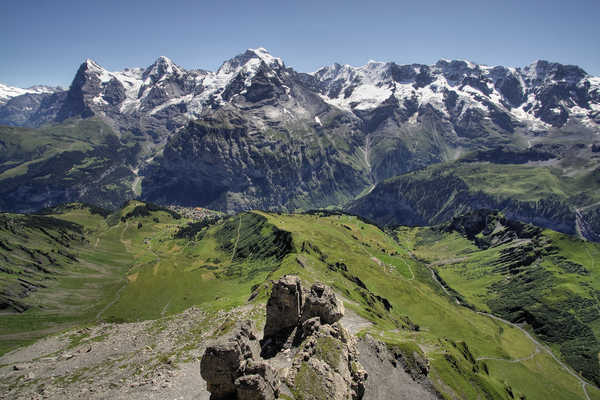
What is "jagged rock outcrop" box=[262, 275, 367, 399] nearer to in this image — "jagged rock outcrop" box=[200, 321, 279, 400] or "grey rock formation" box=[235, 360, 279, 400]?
"grey rock formation" box=[235, 360, 279, 400]

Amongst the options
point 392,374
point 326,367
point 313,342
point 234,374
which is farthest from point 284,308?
point 392,374

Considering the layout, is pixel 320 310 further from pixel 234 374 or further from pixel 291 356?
pixel 234 374

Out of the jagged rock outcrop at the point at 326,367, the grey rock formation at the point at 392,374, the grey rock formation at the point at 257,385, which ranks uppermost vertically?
the grey rock formation at the point at 257,385

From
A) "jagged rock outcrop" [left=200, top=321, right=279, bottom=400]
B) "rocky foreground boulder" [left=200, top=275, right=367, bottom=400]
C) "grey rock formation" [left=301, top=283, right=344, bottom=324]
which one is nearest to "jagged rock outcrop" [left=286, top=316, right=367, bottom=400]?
"rocky foreground boulder" [left=200, top=275, right=367, bottom=400]

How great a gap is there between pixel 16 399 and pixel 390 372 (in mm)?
89652

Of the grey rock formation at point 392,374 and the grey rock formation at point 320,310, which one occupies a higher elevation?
the grey rock formation at point 320,310

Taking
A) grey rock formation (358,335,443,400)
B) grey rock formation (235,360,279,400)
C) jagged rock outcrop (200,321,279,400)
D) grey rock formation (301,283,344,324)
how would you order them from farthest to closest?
grey rock formation (358,335,443,400)
grey rock formation (301,283,344,324)
jagged rock outcrop (200,321,279,400)
grey rock formation (235,360,279,400)

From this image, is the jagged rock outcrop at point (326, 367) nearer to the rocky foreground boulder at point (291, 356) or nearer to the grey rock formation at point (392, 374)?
the rocky foreground boulder at point (291, 356)

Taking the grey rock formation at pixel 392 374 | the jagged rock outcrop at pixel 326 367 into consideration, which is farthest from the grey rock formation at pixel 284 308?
the grey rock formation at pixel 392 374

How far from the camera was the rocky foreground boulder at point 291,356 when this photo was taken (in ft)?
156

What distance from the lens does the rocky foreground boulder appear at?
47.5 meters

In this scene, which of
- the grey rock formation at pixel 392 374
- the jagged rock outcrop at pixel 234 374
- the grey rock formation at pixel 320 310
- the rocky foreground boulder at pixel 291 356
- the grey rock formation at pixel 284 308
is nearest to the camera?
the jagged rock outcrop at pixel 234 374

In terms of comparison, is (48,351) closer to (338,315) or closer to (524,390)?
(338,315)

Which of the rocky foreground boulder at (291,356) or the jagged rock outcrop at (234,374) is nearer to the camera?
the jagged rock outcrop at (234,374)
